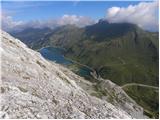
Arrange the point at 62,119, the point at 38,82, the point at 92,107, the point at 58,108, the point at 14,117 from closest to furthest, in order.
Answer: the point at 14,117, the point at 62,119, the point at 58,108, the point at 92,107, the point at 38,82

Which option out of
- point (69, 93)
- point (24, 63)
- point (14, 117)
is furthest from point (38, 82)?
point (14, 117)

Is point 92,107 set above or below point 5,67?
below

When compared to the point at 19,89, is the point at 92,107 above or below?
below

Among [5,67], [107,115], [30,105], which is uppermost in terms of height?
[5,67]

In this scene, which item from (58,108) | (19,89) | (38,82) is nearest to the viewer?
(58,108)

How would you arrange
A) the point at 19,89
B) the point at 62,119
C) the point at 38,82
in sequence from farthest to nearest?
the point at 38,82 < the point at 19,89 < the point at 62,119

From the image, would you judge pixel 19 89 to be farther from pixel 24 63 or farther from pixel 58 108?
pixel 24 63

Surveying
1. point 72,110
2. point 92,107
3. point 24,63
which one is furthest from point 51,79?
point 72,110

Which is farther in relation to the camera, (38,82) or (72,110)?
(38,82)

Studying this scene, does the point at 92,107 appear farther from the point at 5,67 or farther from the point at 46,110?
the point at 5,67
